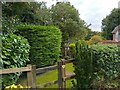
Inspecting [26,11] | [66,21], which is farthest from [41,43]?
[66,21]

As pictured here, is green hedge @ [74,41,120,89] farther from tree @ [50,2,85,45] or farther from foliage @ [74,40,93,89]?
tree @ [50,2,85,45]

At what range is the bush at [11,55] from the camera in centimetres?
552

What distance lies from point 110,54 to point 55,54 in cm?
445

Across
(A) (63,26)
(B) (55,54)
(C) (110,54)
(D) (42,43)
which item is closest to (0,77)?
(C) (110,54)

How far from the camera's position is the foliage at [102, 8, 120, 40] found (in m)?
28.2

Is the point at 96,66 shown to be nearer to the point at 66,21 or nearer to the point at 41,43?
the point at 41,43

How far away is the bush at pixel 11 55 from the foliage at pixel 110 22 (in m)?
22.5

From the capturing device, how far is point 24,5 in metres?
9.55

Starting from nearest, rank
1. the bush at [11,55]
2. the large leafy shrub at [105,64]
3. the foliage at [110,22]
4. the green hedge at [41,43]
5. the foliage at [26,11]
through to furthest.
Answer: the bush at [11,55] < the large leafy shrub at [105,64] < the foliage at [26,11] < the green hedge at [41,43] < the foliage at [110,22]

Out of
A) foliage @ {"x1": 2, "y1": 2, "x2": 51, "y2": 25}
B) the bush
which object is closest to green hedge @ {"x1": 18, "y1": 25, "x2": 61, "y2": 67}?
foliage @ {"x1": 2, "y1": 2, "x2": 51, "y2": 25}

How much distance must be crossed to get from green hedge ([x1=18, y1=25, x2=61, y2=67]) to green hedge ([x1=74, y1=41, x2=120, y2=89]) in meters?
3.67

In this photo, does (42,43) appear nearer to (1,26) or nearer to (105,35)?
(1,26)

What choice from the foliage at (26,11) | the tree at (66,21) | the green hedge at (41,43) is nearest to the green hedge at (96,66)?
the green hedge at (41,43)

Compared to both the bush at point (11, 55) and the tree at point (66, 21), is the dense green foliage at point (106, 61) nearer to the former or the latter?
the bush at point (11, 55)
